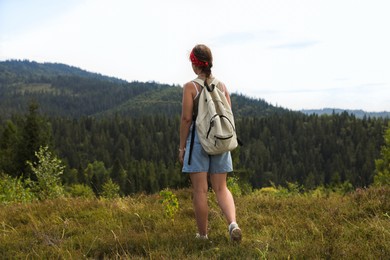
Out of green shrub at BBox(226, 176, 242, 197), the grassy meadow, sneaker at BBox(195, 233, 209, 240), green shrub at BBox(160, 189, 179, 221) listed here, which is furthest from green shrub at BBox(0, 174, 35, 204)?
sneaker at BBox(195, 233, 209, 240)

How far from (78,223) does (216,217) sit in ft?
6.95

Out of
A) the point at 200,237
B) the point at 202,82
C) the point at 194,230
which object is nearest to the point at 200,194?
the point at 200,237

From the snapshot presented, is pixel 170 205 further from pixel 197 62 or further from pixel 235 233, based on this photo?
pixel 197 62

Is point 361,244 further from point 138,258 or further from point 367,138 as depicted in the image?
point 367,138

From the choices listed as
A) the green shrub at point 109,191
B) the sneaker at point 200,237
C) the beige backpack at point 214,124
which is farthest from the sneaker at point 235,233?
the green shrub at point 109,191

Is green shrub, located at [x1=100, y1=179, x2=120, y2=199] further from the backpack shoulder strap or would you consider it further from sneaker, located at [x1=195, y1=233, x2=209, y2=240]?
the backpack shoulder strap

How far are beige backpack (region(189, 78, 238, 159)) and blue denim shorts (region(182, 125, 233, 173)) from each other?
0.43 ft

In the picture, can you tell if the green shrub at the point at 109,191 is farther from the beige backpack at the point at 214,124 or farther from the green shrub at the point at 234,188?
the beige backpack at the point at 214,124

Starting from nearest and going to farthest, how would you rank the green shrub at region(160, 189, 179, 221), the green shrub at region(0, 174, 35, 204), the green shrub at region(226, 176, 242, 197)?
the green shrub at region(160, 189, 179, 221), the green shrub at region(226, 176, 242, 197), the green shrub at region(0, 174, 35, 204)

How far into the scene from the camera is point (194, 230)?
203 inches

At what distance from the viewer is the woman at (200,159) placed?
14.5 feet

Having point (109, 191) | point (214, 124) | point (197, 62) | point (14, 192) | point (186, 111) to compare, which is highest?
point (197, 62)

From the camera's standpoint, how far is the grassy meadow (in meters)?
3.98

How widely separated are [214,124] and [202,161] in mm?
480
